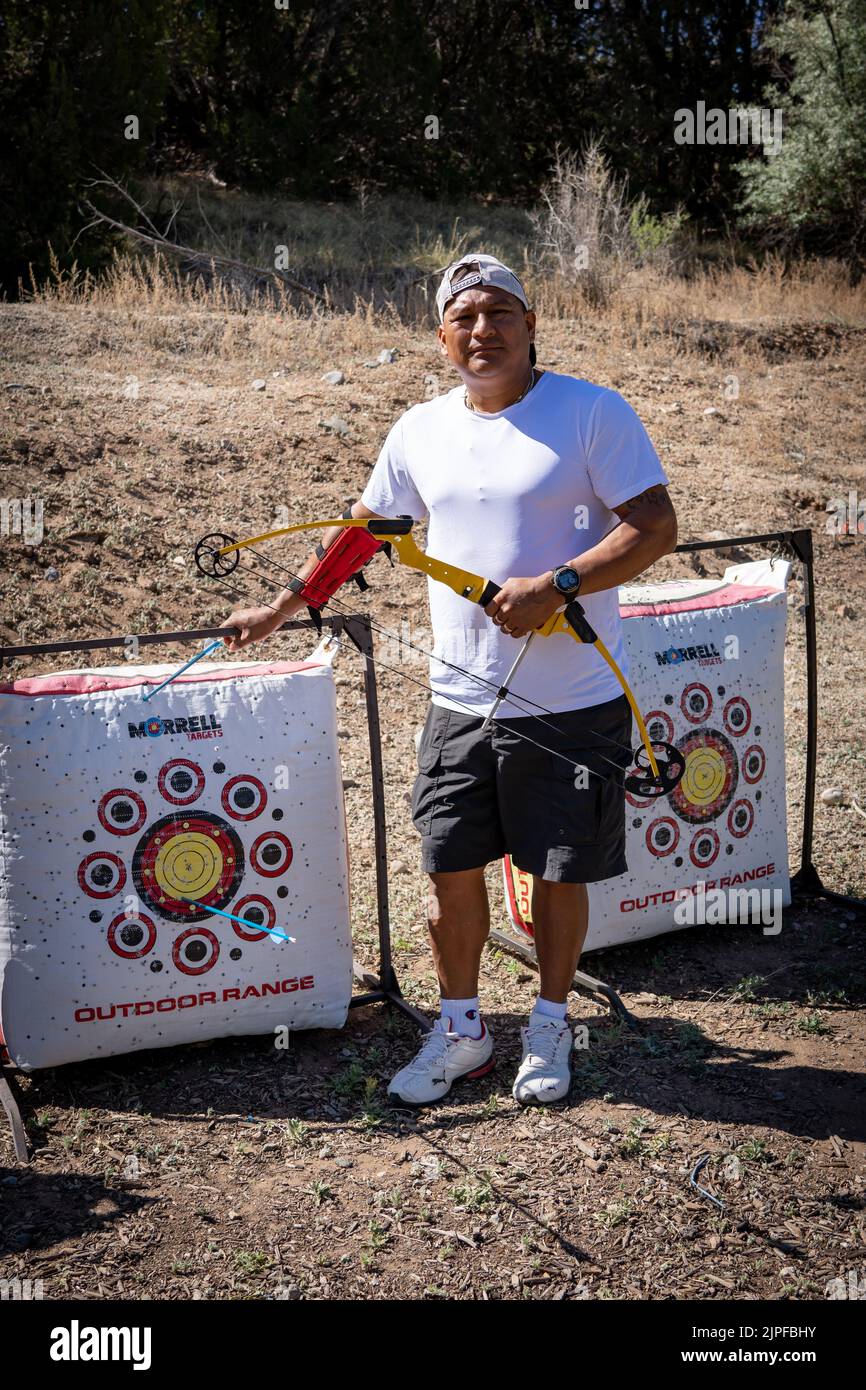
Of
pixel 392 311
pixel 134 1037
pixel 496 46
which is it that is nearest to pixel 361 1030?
pixel 134 1037

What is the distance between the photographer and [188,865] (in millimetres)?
3176

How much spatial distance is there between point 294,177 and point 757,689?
599 inches

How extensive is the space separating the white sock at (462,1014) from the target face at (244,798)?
72cm

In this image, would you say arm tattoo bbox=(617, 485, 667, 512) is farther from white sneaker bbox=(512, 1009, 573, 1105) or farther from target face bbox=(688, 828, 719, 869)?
target face bbox=(688, 828, 719, 869)

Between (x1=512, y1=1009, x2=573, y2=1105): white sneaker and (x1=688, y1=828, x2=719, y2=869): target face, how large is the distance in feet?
3.09

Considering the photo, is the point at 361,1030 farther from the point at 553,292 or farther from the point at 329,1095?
the point at 553,292

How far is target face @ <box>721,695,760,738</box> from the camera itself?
12.9ft

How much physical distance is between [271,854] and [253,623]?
64 centimetres

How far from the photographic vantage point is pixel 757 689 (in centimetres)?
→ 402

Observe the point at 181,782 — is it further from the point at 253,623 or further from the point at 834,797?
the point at 834,797

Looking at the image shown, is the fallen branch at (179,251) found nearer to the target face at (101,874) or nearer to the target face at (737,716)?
the target face at (737,716)

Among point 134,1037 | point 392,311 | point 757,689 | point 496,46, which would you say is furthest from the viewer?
point 496,46
